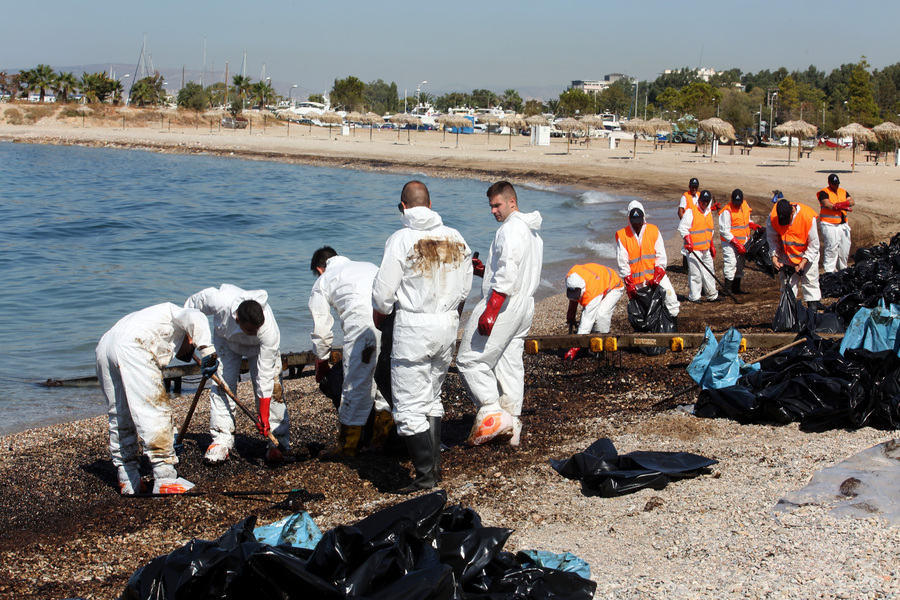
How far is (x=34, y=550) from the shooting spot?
14.8ft

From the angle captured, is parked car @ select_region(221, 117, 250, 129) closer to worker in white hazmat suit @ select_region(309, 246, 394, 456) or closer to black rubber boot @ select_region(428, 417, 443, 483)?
worker in white hazmat suit @ select_region(309, 246, 394, 456)

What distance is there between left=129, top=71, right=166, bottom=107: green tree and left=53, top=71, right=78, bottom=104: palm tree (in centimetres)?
562

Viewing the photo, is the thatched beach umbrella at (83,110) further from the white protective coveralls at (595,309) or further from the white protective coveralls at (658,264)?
the white protective coveralls at (595,309)

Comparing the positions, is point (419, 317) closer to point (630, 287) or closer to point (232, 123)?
point (630, 287)

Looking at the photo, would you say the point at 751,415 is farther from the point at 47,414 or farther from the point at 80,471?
the point at 47,414

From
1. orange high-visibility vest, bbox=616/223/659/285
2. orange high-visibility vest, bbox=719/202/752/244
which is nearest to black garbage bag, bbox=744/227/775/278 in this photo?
orange high-visibility vest, bbox=719/202/752/244

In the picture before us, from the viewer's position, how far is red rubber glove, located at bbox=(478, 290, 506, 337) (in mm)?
5508

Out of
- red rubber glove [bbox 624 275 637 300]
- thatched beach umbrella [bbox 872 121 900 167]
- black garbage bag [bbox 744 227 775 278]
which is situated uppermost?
thatched beach umbrella [bbox 872 121 900 167]

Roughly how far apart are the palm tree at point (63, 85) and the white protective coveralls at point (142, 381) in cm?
8091

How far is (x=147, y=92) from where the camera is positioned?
258 ft

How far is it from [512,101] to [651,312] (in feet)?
317

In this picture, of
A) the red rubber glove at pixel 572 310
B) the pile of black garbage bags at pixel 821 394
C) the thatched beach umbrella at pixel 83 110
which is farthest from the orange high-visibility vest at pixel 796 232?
the thatched beach umbrella at pixel 83 110

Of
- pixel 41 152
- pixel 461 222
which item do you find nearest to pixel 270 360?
pixel 461 222

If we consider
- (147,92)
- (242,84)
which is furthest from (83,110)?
(242,84)
